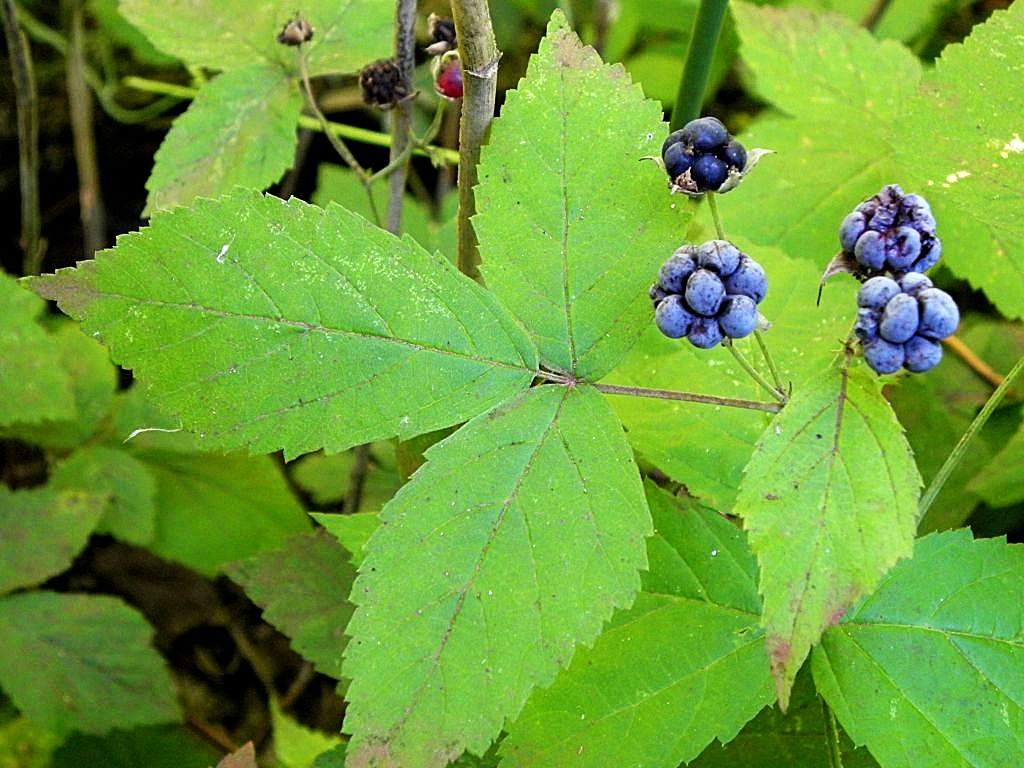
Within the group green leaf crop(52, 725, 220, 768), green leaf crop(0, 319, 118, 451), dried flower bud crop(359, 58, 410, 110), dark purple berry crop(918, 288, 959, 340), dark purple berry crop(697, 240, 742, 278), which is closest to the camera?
dark purple berry crop(918, 288, 959, 340)

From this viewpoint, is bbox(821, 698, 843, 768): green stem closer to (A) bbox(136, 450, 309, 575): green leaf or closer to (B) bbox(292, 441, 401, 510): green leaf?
(B) bbox(292, 441, 401, 510): green leaf

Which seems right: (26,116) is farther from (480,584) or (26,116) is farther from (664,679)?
(664,679)

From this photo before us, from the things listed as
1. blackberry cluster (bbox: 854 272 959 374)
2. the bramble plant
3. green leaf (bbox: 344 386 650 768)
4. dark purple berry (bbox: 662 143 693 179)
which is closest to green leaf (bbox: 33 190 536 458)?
the bramble plant

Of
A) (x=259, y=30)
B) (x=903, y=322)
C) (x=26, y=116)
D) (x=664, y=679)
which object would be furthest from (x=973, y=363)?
(x=26, y=116)

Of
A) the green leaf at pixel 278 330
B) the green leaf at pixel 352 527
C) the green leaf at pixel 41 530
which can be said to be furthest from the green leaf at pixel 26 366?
the green leaf at pixel 278 330

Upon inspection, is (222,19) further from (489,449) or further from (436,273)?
(489,449)
